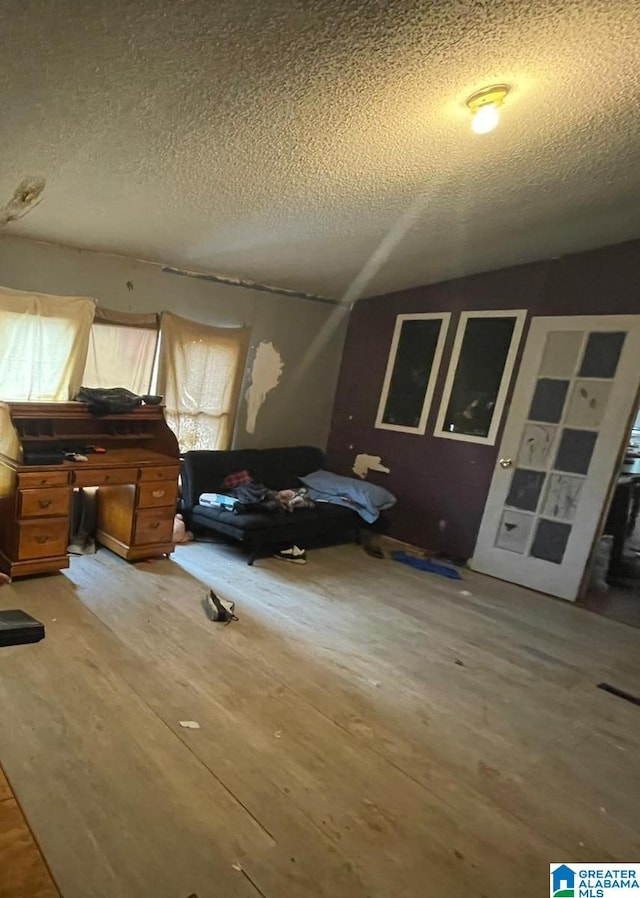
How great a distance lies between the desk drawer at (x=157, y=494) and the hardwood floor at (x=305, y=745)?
1.58ft

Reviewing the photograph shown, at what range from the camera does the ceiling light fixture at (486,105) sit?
1.89m

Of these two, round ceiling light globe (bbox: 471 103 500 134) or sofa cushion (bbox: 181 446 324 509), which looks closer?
round ceiling light globe (bbox: 471 103 500 134)

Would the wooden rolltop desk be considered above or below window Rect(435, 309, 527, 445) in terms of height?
below

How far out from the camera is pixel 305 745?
1.95 m

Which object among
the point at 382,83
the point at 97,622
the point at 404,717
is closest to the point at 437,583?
the point at 404,717

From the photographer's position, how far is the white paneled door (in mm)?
3584

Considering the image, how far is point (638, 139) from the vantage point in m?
2.24

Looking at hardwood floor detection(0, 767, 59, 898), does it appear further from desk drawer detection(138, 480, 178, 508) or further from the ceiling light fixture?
desk drawer detection(138, 480, 178, 508)

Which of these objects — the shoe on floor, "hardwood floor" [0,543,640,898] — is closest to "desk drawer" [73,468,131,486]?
"hardwood floor" [0,543,640,898]

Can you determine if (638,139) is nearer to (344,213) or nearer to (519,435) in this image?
(344,213)

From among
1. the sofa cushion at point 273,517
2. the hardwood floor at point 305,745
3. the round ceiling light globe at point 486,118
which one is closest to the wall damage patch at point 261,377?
the sofa cushion at point 273,517

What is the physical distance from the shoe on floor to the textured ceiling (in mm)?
2219

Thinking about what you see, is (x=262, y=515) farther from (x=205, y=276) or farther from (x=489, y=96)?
(x=489, y=96)

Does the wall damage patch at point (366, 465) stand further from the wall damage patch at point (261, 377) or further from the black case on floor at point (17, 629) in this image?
the black case on floor at point (17, 629)
